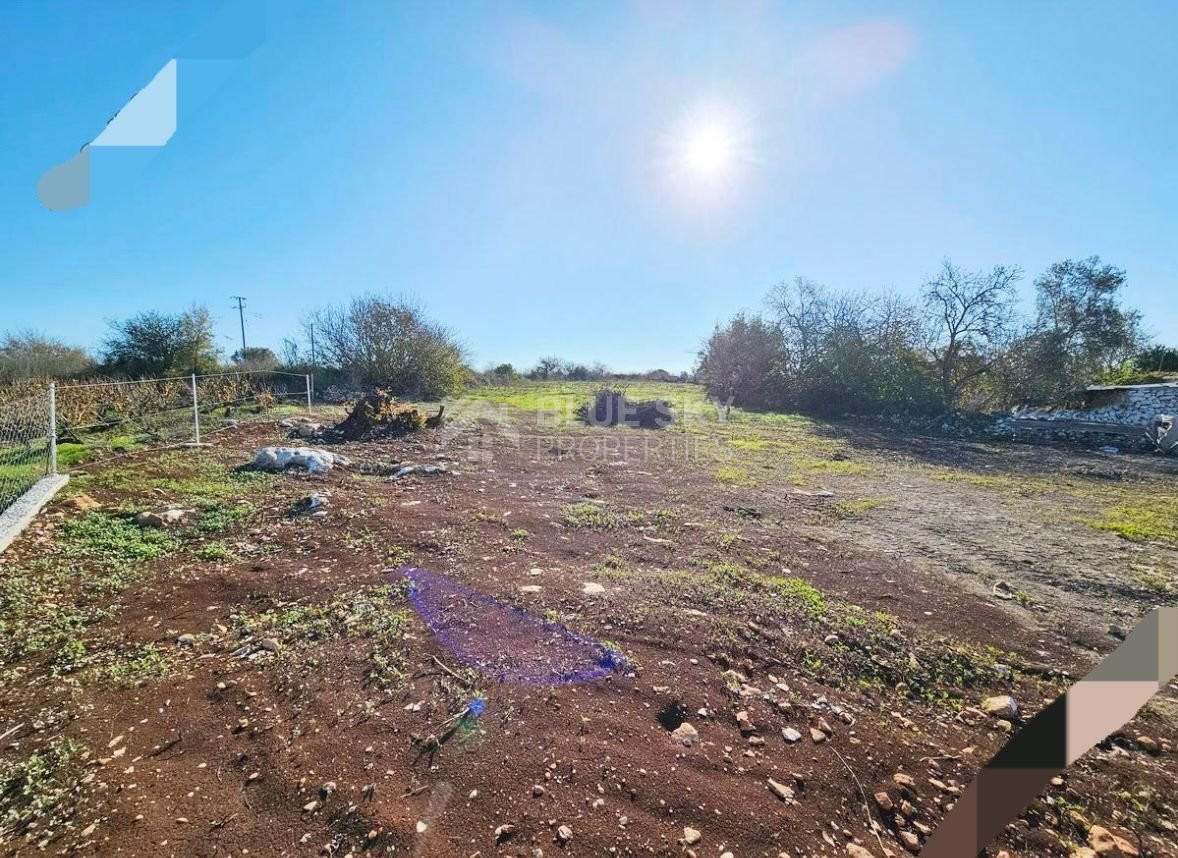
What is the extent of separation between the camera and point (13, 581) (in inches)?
117

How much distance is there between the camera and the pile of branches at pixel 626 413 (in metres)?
12.8

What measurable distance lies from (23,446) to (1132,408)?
2157cm

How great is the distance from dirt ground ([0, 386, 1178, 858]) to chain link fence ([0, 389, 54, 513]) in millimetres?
393

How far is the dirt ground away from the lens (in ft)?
5.10


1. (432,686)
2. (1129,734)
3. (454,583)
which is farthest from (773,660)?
(454,583)

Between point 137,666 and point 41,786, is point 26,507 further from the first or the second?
point 41,786

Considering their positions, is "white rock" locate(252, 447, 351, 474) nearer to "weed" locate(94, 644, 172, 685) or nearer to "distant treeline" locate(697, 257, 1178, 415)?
"weed" locate(94, 644, 172, 685)

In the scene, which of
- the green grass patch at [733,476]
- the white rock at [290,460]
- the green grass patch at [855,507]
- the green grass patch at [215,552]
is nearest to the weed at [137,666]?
the green grass patch at [215,552]

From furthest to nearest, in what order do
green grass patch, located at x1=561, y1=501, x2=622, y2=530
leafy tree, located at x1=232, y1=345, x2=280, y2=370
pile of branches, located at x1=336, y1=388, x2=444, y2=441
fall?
leafy tree, located at x1=232, y1=345, x2=280, y2=370
pile of branches, located at x1=336, y1=388, x2=444, y2=441
green grass patch, located at x1=561, y1=501, x2=622, y2=530

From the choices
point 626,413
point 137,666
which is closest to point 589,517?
point 137,666

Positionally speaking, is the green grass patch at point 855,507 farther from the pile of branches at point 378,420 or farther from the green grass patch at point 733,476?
the pile of branches at point 378,420

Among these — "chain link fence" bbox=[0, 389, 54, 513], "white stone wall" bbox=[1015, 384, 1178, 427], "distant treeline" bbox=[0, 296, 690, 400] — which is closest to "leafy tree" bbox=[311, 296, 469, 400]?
"distant treeline" bbox=[0, 296, 690, 400]

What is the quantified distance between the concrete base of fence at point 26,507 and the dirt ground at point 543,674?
0.41 feet

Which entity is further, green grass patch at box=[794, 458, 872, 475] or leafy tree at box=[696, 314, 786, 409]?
leafy tree at box=[696, 314, 786, 409]
